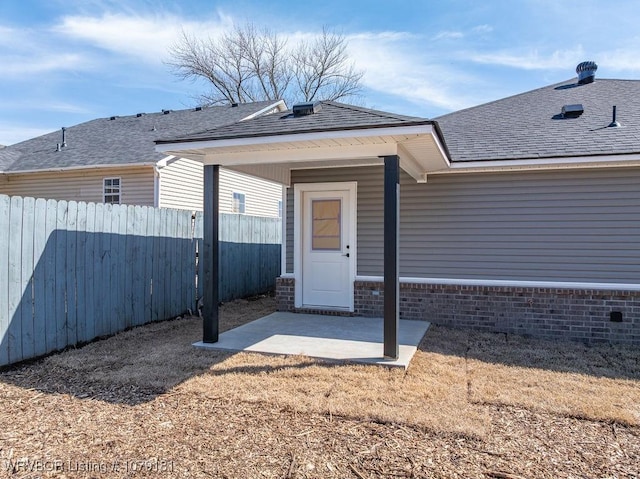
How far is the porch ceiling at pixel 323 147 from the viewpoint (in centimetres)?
473

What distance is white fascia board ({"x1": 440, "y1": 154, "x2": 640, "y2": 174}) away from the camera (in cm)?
618

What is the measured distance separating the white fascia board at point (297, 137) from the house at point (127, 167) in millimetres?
6498

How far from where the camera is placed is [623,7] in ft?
25.7

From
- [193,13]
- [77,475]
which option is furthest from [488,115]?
[193,13]

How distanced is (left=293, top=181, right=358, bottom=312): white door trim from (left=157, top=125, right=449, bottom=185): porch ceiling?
1587 millimetres

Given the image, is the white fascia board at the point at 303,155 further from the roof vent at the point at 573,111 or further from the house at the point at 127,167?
the house at the point at 127,167

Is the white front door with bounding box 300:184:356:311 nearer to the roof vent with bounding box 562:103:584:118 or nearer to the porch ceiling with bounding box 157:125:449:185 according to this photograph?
the porch ceiling with bounding box 157:125:449:185

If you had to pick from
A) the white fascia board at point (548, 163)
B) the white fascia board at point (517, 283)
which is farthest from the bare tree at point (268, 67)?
the white fascia board at point (517, 283)

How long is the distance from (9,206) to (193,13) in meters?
12.8

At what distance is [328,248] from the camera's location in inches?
309

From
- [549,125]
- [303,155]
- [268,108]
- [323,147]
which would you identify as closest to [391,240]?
[323,147]

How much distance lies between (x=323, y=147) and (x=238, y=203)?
386 inches

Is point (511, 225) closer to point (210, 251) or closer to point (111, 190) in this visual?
point (210, 251)

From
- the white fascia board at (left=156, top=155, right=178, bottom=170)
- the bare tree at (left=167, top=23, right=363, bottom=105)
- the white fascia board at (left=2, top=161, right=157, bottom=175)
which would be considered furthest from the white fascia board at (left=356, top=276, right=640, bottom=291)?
the bare tree at (left=167, top=23, right=363, bottom=105)
